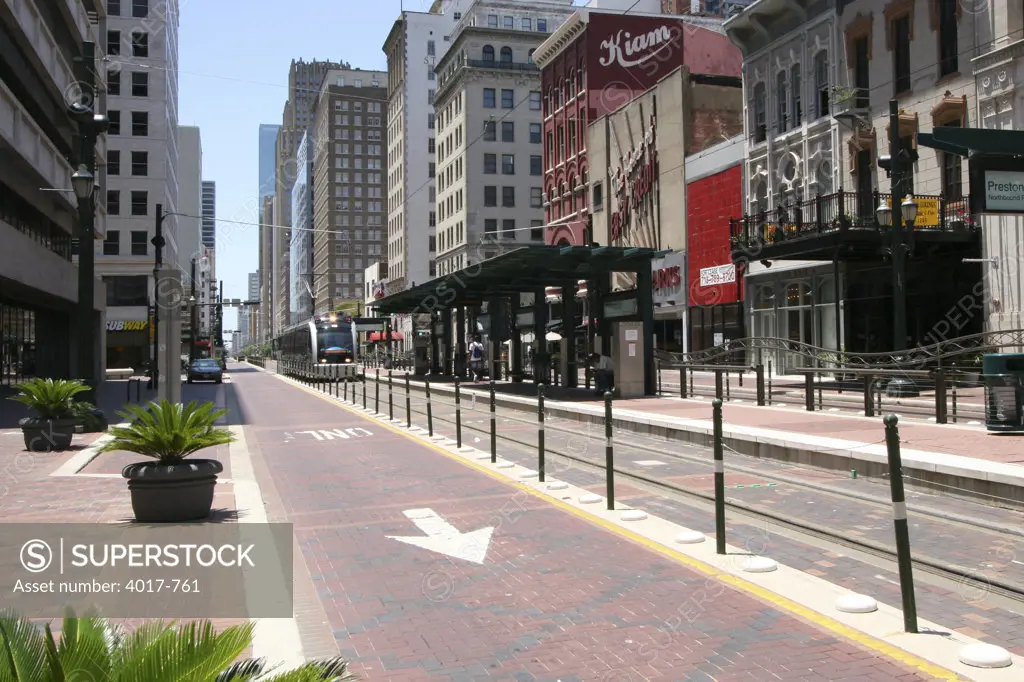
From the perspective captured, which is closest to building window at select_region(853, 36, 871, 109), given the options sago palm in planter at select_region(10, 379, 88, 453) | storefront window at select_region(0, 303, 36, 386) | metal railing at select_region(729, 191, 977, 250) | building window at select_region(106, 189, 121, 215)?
metal railing at select_region(729, 191, 977, 250)

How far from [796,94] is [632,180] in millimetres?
17227

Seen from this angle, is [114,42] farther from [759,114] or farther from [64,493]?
[64,493]

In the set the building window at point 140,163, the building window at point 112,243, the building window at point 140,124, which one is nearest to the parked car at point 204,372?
the building window at point 112,243

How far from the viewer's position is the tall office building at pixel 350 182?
172750mm

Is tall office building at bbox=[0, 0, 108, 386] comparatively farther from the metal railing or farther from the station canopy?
the metal railing

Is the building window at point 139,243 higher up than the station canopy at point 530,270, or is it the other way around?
the building window at point 139,243

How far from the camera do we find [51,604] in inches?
235

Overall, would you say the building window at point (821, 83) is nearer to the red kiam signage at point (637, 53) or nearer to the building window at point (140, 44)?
the red kiam signage at point (637, 53)

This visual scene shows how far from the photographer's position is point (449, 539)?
8.35 m

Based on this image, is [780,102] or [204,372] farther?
[204,372]

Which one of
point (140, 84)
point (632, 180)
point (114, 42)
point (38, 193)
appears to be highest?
point (114, 42)

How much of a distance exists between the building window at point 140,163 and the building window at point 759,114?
177ft

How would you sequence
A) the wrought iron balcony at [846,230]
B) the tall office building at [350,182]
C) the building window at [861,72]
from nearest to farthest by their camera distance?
the wrought iron balcony at [846,230] < the building window at [861,72] < the tall office building at [350,182]

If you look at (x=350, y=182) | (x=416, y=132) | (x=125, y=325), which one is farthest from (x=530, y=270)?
(x=350, y=182)
